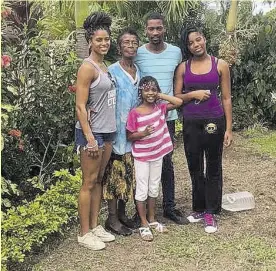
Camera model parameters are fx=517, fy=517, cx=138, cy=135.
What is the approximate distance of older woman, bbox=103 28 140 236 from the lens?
3.94 metres

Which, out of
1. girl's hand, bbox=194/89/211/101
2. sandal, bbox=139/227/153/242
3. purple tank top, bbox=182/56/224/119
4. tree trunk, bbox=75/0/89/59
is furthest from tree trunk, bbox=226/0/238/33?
sandal, bbox=139/227/153/242

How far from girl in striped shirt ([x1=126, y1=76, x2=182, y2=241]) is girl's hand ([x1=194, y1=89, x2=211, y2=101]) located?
5.4 inches

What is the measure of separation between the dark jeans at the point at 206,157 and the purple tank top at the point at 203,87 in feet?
0.17

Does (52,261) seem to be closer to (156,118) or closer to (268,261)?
(156,118)

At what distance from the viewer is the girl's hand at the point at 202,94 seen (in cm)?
409

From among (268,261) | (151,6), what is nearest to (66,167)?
(268,261)

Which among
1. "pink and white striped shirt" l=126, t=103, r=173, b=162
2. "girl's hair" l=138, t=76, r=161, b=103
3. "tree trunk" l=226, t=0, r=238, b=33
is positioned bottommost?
"pink and white striped shirt" l=126, t=103, r=173, b=162

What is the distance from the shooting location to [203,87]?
163 inches

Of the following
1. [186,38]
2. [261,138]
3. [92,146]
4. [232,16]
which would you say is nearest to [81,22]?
[186,38]

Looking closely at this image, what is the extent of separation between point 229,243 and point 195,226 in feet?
1.45

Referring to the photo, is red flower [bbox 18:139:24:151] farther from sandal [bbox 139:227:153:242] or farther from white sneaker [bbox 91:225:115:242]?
sandal [bbox 139:227:153:242]

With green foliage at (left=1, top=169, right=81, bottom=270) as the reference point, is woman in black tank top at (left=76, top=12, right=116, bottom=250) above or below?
above

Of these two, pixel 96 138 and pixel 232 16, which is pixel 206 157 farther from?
pixel 232 16

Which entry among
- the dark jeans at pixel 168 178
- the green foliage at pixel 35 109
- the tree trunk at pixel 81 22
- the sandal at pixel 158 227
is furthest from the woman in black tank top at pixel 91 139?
the tree trunk at pixel 81 22
